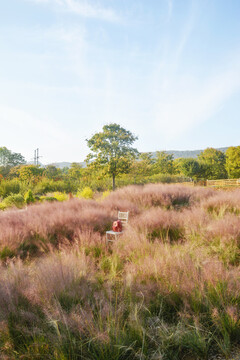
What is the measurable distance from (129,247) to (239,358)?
239cm

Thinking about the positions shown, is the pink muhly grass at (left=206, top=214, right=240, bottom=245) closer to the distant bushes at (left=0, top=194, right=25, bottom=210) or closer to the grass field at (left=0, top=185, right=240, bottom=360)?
the grass field at (left=0, top=185, right=240, bottom=360)

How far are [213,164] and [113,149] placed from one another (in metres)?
33.2

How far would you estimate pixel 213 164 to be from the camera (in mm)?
46281

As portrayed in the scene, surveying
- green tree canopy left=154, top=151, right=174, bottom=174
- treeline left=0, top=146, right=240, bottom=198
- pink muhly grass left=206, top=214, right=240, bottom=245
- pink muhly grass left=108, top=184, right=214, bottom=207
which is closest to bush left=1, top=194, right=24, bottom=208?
treeline left=0, top=146, right=240, bottom=198

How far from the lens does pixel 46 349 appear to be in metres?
1.89

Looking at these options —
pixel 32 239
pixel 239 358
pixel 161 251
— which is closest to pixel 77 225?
pixel 32 239

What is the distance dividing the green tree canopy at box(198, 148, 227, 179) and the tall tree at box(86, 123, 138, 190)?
27838 millimetres

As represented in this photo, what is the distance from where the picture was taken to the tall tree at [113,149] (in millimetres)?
17781

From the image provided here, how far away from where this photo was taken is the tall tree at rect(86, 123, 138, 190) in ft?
58.3

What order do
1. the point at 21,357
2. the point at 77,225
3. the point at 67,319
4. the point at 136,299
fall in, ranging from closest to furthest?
the point at 21,357
the point at 67,319
the point at 136,299
the point at 77,225

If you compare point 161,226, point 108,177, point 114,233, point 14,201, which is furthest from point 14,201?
point 108,177

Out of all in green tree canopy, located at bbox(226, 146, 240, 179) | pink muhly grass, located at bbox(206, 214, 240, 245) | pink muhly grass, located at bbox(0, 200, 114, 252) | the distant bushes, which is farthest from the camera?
green tree canopy, located at bbox(226, 146, 240, 179)

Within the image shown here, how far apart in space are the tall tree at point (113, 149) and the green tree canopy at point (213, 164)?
27.8 m

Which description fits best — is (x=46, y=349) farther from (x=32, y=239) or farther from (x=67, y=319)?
(x=32, y=239)
